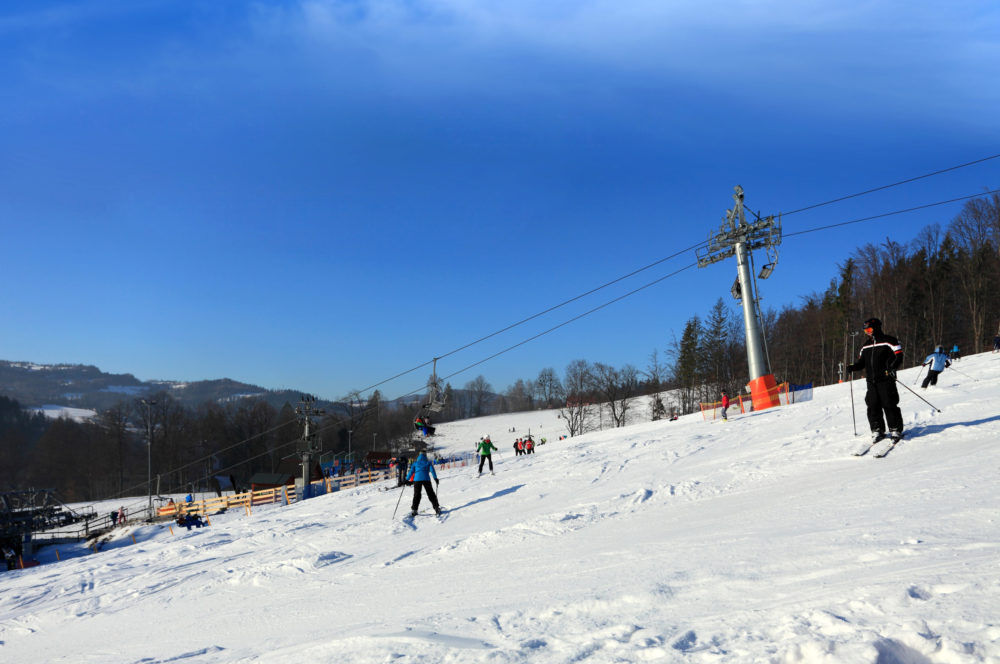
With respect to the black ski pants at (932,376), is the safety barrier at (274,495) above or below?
below

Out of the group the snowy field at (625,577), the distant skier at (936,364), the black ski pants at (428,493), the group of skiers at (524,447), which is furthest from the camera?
the group of skiers at (524,447)

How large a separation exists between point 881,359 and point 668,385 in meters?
101

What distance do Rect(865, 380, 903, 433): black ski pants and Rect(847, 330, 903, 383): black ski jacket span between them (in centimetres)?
12

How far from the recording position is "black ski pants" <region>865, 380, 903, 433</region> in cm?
948

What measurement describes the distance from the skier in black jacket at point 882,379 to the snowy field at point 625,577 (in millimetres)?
520

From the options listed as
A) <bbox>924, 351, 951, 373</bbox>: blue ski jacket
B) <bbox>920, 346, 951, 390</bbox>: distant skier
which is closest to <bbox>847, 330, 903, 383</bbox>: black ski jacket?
<bbox>920, 346, 951, 390</bbox>: distant skier

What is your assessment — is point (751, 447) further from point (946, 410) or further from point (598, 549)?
point (598, 549)

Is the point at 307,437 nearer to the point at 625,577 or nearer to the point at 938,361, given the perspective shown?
the point at 938,361

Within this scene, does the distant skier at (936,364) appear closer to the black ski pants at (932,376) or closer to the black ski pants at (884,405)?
the black ski pants at (932,376)

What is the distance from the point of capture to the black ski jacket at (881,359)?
948 centimetres

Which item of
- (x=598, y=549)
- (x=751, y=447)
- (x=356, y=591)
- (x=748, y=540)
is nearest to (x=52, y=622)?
(x=356, y=591)

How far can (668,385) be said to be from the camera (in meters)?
107

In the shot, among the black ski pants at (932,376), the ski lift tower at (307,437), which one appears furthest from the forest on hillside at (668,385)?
the black ski pants at (932,376)

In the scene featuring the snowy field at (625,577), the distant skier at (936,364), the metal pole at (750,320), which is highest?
the metal pole at (750,320)
